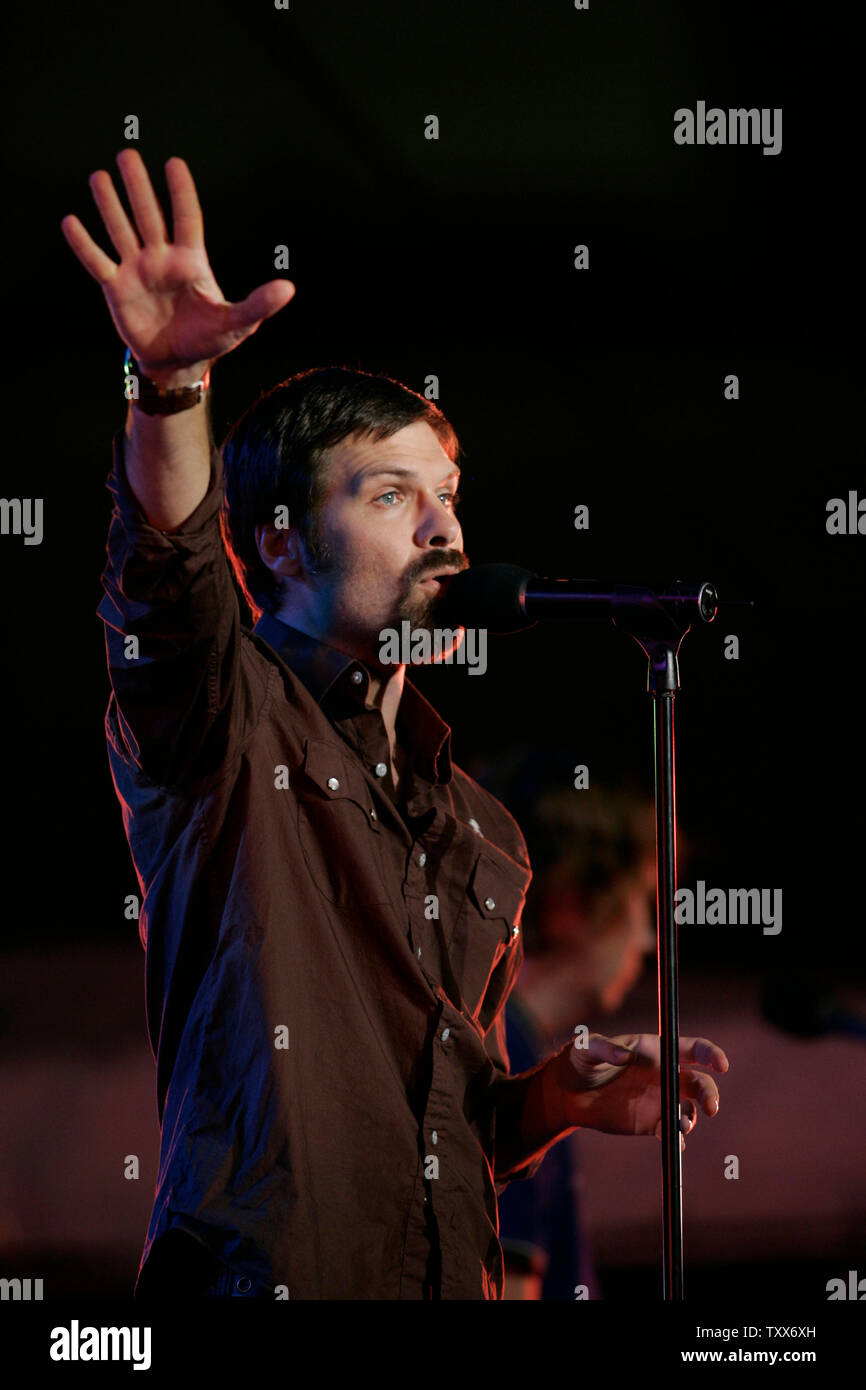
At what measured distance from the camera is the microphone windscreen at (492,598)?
1.58m

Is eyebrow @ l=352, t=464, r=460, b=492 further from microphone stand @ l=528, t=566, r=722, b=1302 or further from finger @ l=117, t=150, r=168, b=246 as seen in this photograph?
finger @ l=117, t=150, r=168, b=246

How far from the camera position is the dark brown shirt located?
1.41 meters

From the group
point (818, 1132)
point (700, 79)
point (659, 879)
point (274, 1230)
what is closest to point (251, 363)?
point (700, 79)

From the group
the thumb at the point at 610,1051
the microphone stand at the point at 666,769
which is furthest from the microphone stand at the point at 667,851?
the thumb at the point at 610,1051

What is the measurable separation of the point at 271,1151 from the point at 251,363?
5.59 ft

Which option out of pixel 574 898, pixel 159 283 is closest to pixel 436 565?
pixel 159 283

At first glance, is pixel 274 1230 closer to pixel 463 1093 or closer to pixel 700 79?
pixel 463 1093

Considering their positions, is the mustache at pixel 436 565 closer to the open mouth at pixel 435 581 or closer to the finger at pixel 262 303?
the open mouth at pixel 435 581

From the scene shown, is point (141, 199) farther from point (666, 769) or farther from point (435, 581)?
point (666, 769)

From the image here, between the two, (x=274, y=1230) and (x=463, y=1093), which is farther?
(x=463, y=1093)

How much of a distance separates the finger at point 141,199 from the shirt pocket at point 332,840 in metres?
0.69

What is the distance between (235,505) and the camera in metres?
2.00

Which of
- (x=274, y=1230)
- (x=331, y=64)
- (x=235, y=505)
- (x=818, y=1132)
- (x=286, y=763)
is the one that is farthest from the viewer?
(x=818, y=1132)

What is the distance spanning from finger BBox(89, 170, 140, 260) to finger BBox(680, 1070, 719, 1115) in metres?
1.22
